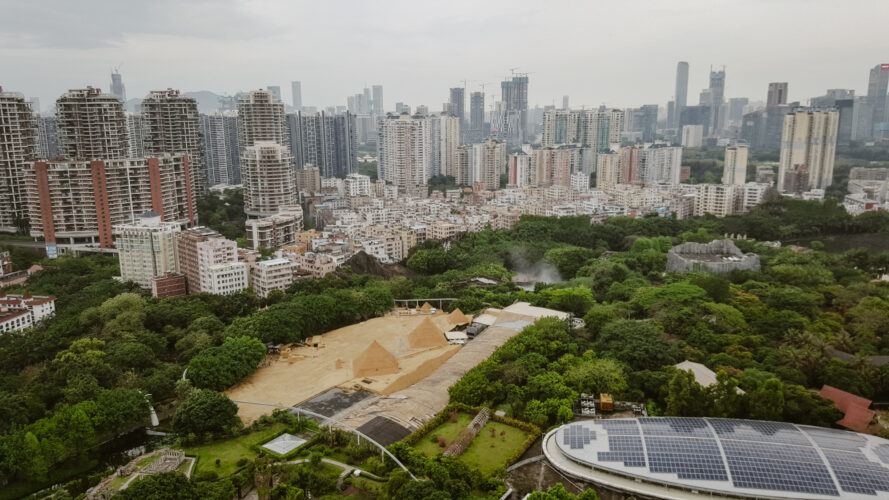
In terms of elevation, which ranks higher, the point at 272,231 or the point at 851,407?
the point at 272,231

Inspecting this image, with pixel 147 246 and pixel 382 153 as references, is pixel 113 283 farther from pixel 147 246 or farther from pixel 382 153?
pixel 382 153

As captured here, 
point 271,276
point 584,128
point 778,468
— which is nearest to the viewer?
point 778,468

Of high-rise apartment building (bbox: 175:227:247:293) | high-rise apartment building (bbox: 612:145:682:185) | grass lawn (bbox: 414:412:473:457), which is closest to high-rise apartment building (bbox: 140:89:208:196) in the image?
high-rise apartment building (bbox: 175:227:247:293)

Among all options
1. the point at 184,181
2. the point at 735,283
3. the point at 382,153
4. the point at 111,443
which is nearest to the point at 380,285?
the point at 111,443

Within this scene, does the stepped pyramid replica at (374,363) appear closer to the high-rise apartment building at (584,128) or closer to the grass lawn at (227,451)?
the grass lawn at (227,451)

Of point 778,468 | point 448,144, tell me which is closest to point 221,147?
point 448,144

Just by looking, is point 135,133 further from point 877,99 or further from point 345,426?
point 877,99
